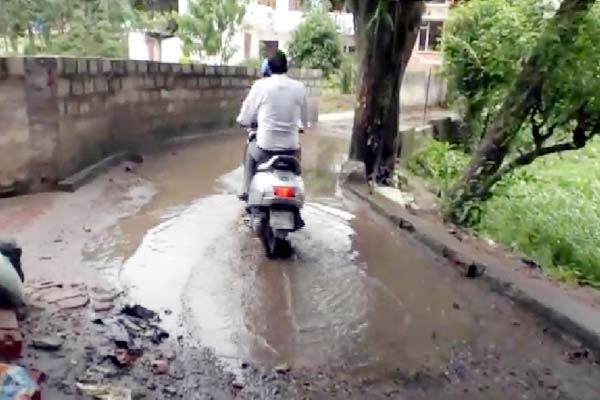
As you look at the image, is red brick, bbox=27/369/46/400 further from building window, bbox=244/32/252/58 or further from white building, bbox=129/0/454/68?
building window, bbox=244/32/252/58

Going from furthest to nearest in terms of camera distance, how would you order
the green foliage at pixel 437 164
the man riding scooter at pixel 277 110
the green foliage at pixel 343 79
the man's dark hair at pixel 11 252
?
the green foliage at pixel 343 79, the green foliage at pixel 437 164, the man riding scooter at pixel 277 110, the man's dark hair at pixel 11 252

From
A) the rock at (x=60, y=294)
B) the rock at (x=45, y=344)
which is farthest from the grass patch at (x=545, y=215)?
the rock at (x=45, y=344)

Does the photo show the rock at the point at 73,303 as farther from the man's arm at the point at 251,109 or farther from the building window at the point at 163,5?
the building window at the point at 163,5

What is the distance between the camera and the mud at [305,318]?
398cm

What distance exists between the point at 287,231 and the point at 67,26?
43.3 ft

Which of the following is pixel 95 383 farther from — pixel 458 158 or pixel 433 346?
pixel 458 158

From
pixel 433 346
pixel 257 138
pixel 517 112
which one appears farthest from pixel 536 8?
pixel 433 346

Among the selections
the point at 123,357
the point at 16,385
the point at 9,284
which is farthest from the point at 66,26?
the point at 16,385

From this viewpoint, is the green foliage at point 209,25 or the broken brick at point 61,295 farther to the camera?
the green foliage at point 209,25

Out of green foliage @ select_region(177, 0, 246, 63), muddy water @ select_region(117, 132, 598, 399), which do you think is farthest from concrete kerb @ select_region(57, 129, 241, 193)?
green foliage @ select_region(177, 0, 246, 63)

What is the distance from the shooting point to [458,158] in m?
14.0

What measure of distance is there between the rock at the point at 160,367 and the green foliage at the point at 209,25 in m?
19.5

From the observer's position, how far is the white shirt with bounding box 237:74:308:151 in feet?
21.0

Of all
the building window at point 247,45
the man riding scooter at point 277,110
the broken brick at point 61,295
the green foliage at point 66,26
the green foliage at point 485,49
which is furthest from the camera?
the building window at point 247,45
